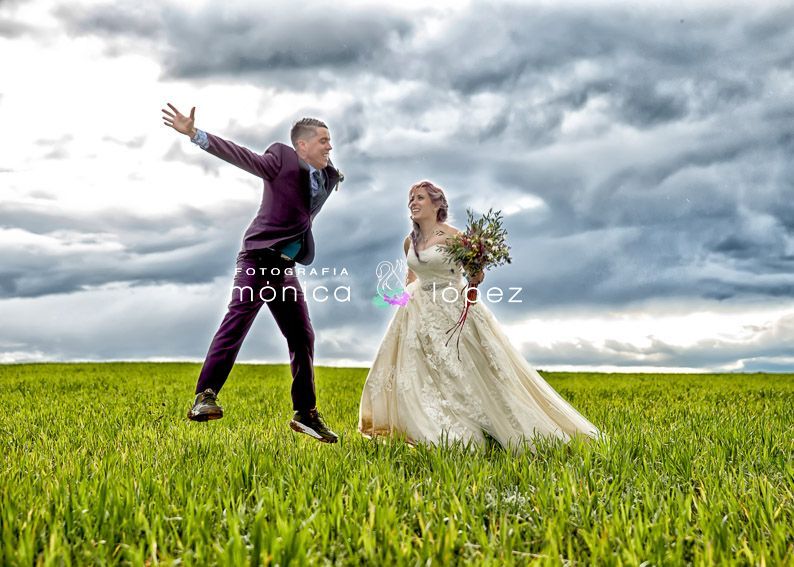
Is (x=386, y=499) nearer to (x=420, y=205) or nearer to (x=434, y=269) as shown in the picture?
(x=434, y=269)

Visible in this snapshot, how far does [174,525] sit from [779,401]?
38.0ft

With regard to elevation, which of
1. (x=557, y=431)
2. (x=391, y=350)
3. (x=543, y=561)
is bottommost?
(x=543, y=561)

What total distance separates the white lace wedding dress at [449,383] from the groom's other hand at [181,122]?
99.0 inches

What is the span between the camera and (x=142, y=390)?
1290 cm

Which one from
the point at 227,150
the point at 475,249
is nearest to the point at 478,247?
the point at 475,249

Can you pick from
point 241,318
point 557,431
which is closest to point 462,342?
→ point 557,431

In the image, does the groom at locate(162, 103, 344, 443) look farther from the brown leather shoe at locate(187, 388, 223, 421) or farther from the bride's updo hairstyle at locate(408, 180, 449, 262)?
the bride's updo hairstyle at locate(408, 180, 449, 262)

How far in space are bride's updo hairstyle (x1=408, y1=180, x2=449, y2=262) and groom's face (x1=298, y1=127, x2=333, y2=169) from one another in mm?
1011

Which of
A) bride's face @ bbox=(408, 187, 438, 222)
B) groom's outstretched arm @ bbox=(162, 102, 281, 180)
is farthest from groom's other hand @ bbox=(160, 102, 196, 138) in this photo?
bride's face @ bbox=(408, 187, 438, 222)

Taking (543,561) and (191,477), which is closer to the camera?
(543,561)

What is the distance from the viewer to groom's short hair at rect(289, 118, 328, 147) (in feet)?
22.3

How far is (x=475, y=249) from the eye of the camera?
21.9 feet

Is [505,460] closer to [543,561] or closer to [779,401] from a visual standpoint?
[543,561]

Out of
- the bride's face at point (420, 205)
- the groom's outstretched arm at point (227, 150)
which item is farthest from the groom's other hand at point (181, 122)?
the bride's face at point (420, 205)
